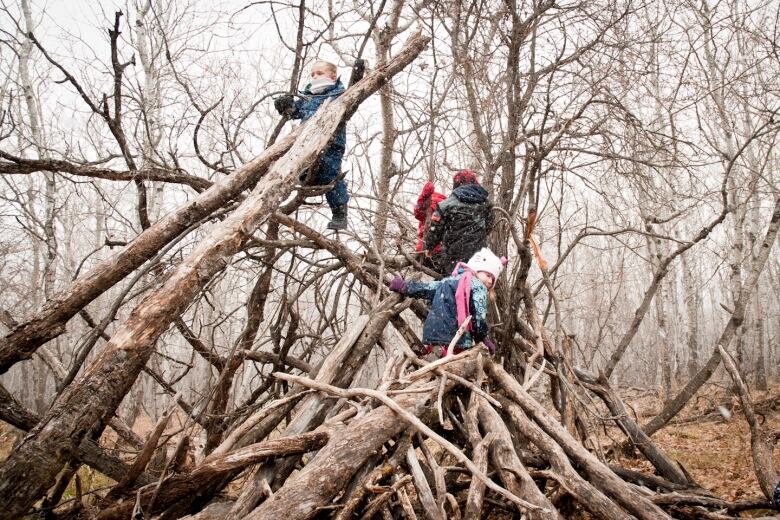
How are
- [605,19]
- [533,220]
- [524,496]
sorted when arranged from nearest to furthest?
[524,496]
[533,220]
[605,19]

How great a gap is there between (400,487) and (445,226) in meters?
2.67

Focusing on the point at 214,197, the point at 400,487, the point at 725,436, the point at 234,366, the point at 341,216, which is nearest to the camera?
the point at 400,487

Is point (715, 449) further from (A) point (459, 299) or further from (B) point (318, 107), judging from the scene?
(B) point (318, 107)

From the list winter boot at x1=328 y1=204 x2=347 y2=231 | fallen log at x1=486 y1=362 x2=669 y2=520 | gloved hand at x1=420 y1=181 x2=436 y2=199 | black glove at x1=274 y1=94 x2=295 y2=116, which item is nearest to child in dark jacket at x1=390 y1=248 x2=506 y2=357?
fallen log at x1=486 y1=362 x2=669 y2=520

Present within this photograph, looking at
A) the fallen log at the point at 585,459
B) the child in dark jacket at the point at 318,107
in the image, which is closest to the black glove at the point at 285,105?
the child in dark jacket at the point at 318,107

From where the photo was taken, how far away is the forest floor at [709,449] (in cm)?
453

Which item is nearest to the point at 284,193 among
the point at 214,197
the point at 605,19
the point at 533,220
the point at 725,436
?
the point at 214,197

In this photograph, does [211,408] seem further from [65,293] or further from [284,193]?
[284,193]

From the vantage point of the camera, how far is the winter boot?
3783 millimetres

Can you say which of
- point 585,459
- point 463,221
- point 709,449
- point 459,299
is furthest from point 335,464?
point 709,449

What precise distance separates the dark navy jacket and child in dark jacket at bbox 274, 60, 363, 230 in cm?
90

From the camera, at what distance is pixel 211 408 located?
3.25 m

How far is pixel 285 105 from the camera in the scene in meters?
3.19

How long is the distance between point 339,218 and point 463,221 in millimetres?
1150
